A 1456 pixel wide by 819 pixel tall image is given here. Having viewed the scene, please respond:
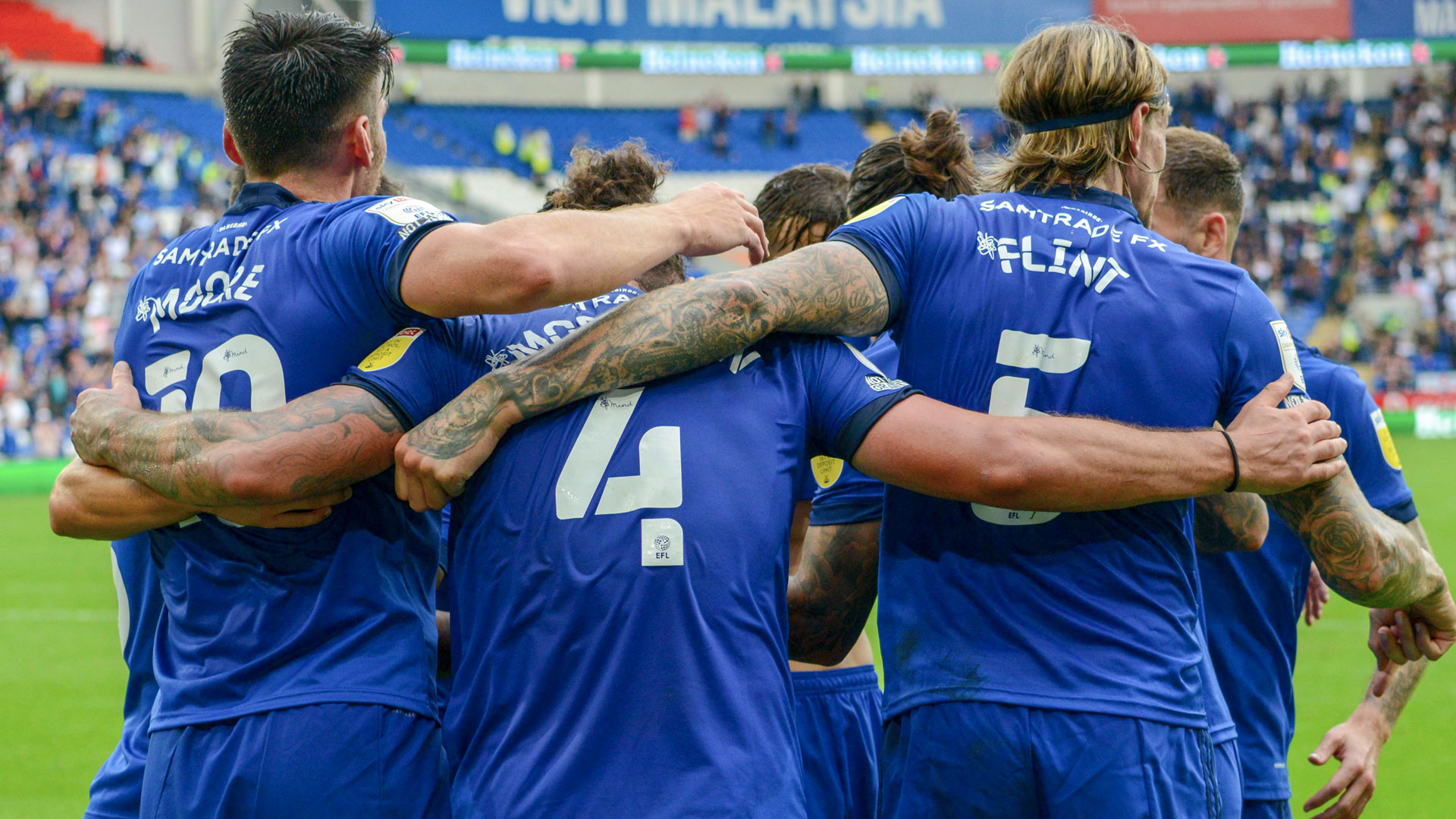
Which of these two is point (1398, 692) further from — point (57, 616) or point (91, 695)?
point (57, 616)

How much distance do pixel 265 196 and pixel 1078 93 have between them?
177 centimetres

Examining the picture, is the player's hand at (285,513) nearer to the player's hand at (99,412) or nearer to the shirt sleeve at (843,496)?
the player's hand at (99,412)

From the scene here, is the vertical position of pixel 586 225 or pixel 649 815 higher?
pixel 586 225

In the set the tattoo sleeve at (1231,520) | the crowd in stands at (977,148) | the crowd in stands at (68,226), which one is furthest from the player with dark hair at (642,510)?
the crowd in stands at (68,226)

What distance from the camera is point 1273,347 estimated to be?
266 cm

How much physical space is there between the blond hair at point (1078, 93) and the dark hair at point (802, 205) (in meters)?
1.11

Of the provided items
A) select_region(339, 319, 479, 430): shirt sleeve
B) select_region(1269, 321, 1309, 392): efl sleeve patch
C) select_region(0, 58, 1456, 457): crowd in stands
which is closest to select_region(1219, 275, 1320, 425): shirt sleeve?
select_region(1269, 321, 1309, 392): efl sleeve patch

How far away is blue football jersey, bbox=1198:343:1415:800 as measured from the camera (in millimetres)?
3385

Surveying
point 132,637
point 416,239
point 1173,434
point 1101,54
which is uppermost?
point 1101,54

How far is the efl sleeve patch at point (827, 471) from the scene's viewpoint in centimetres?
328

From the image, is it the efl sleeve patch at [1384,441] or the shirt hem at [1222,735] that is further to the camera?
the efl sleeve patch at [1384,441]

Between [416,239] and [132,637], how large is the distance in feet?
4.58

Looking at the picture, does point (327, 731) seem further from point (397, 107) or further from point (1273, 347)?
point (397, 107)

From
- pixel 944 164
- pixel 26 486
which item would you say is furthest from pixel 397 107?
pixel 944 164
